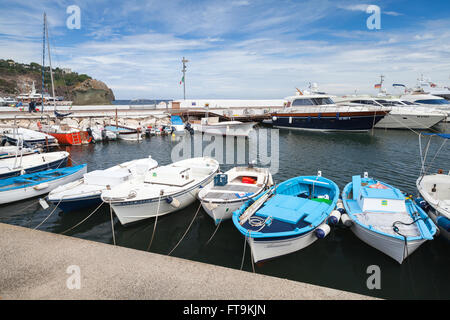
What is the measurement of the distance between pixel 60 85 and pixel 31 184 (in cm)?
9645

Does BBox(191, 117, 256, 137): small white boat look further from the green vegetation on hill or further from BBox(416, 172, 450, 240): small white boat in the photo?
the green vegetation on hill

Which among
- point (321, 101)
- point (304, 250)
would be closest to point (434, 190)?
point (304, 250)

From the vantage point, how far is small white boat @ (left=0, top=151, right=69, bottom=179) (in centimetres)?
1415

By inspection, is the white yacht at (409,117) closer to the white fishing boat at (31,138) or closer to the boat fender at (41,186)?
the boat fender at (41,186)

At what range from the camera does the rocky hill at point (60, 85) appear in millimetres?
78250

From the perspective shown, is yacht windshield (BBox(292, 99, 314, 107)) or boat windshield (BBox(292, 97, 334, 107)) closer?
boat windshield (BBox(292, 97, 334, 107))

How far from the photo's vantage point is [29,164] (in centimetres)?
1559

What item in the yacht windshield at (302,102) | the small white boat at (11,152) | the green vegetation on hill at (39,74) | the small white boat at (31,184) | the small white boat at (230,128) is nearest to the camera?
the small white boat at (31,184)

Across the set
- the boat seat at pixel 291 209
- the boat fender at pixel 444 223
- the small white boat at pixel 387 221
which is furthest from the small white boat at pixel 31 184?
the boat fender at pixel 444 223

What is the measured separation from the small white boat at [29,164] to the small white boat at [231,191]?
11570mm

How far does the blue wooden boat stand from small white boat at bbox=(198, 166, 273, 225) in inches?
24.5

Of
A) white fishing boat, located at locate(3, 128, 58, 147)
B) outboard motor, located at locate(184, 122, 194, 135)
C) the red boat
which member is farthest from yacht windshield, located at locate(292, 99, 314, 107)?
white fishing boat, located at locate(3, 128, 58, 147)
